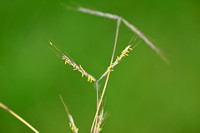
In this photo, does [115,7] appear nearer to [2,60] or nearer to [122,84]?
[122,84]

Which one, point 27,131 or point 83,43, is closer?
point 27,131

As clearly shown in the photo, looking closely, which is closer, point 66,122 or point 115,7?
point 66,122

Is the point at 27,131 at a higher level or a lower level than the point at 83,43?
lower

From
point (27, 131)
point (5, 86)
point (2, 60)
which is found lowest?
point (27, 131)

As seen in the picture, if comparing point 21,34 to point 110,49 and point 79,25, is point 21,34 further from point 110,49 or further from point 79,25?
point 110,49

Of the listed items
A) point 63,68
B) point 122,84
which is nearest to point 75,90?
point 63,68

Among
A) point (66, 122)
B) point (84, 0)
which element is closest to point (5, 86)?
point (66, 122)
